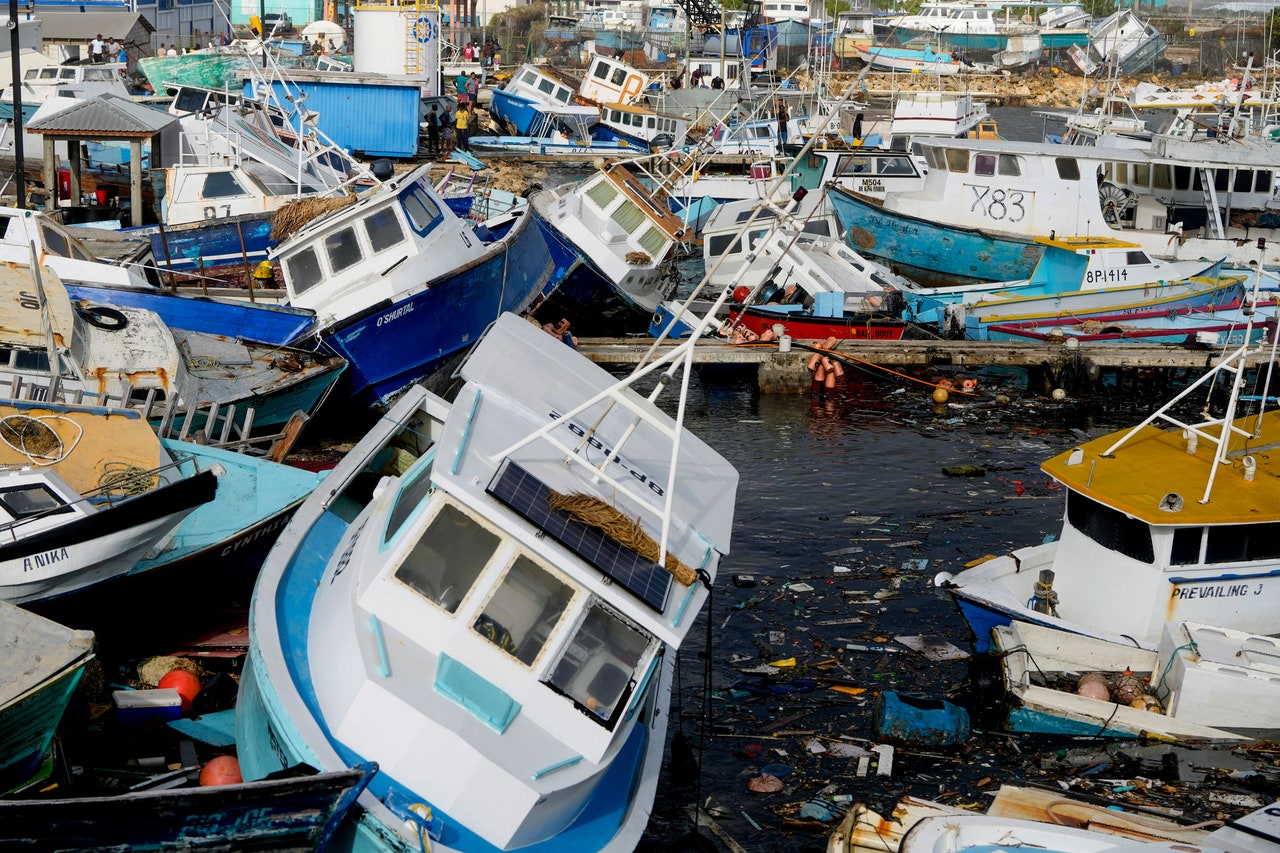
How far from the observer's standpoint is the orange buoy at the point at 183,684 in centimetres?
1090

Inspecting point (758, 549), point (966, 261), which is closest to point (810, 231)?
point (966, 261)

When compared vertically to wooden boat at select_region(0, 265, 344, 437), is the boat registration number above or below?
above

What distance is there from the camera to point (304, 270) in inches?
750

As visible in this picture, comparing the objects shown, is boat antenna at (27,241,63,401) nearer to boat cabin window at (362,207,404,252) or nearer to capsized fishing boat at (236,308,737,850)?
boat cabin window at (362,207,404,252)

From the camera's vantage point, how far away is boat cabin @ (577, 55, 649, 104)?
52.5m

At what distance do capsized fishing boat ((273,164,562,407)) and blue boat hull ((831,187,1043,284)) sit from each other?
13230 mm

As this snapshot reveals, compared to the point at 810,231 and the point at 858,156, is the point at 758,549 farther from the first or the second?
the point at 858,156

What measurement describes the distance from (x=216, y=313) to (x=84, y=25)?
41.1 meters

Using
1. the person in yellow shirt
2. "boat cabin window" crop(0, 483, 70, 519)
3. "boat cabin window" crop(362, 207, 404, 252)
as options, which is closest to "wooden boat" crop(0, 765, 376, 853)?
"boat cabin window" crop(0, 483, 70, 519)

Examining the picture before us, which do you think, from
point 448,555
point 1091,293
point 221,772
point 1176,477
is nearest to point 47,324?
point 221,772

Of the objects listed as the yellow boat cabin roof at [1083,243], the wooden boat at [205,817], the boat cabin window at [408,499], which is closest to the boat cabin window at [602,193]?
the yellow boat cabin roof at [1083,243]

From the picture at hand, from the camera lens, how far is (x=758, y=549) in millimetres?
16297

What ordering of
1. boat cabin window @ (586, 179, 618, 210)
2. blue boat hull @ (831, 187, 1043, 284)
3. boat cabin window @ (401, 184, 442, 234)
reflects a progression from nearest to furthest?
boat cabin window @ (401, 184, 442, 234) → boat cabin window @ (586, 179, 618, 210) → blue boat hull @ (831, 187, 1043, 284)

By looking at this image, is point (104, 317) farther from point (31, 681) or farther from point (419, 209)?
point (31, 681)
